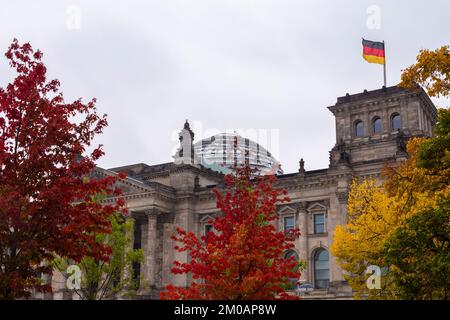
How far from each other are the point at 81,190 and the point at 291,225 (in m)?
45.0

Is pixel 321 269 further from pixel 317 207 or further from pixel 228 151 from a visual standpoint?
pixel 228 151

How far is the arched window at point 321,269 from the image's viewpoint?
196 ft

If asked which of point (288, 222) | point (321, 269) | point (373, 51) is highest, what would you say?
point (373, 51)

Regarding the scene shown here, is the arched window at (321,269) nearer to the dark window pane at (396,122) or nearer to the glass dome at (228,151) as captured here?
the dark window pane at (396,122)

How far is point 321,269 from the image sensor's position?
60125 mm

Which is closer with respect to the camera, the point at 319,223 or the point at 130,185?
the point at 319,223

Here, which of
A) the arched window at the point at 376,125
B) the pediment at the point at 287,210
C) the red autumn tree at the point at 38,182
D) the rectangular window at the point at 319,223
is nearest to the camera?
the red autumn tree at the point at 38,182

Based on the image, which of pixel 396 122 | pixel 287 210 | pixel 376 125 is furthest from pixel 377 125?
pixel 287 210

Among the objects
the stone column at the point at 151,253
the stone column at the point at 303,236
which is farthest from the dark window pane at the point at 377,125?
the stone column at the point at 151,253

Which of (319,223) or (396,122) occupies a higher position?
(396,122)

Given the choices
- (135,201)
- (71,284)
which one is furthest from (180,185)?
(71,284)

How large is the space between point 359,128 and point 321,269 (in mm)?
14325

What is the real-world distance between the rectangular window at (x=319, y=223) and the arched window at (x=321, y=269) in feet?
6.35
